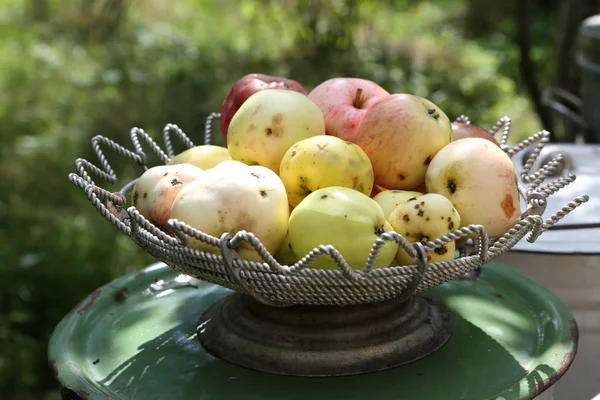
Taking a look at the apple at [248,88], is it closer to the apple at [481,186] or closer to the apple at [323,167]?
the apple at [323,167]

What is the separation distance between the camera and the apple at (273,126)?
4.53 feet

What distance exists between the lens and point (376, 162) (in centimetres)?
140

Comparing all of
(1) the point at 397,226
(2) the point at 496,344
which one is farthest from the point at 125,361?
(2) the point at 496,344

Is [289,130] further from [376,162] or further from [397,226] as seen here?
[397,226]

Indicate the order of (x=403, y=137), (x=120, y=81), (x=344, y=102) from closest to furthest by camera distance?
(x=403, y=137) → (x=344, y=102) → (x=120, y=81)

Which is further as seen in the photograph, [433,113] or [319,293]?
[433,113]

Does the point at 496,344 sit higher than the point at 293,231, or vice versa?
the point at 293,231

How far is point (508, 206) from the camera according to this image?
50.8 inches

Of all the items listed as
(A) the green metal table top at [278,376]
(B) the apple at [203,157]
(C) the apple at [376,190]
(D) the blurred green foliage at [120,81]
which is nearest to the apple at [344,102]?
(C) the apple at [376,190]

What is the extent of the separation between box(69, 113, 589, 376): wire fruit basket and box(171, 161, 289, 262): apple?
0.03 metres

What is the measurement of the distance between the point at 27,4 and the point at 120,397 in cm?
635

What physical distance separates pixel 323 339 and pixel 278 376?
0.33 ft

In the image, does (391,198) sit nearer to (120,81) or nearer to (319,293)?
(319,293)

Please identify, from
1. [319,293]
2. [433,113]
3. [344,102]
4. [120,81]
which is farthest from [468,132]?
[120,81]
